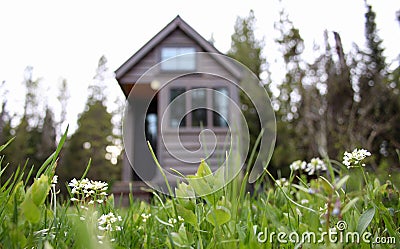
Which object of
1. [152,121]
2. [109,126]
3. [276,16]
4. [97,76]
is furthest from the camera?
[97,76]

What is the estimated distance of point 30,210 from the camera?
18.7 inches

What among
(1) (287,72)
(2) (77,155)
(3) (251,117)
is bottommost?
(2) (77,155)

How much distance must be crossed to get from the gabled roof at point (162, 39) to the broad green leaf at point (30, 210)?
702 cm

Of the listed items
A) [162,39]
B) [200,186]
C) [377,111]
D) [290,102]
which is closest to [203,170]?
[200,186]

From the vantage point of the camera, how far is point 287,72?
16.0 metres

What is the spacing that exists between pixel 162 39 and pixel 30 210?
8.00 meters

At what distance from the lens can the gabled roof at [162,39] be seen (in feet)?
25.1

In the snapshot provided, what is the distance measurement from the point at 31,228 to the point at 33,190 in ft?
0.22

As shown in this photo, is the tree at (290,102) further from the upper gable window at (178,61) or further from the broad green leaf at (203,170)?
the broad green leaf at (203,170)

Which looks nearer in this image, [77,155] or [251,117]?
[251,117]

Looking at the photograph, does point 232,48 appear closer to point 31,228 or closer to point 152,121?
point 152,121

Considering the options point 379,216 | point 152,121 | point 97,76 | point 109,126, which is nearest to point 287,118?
point 152,121
